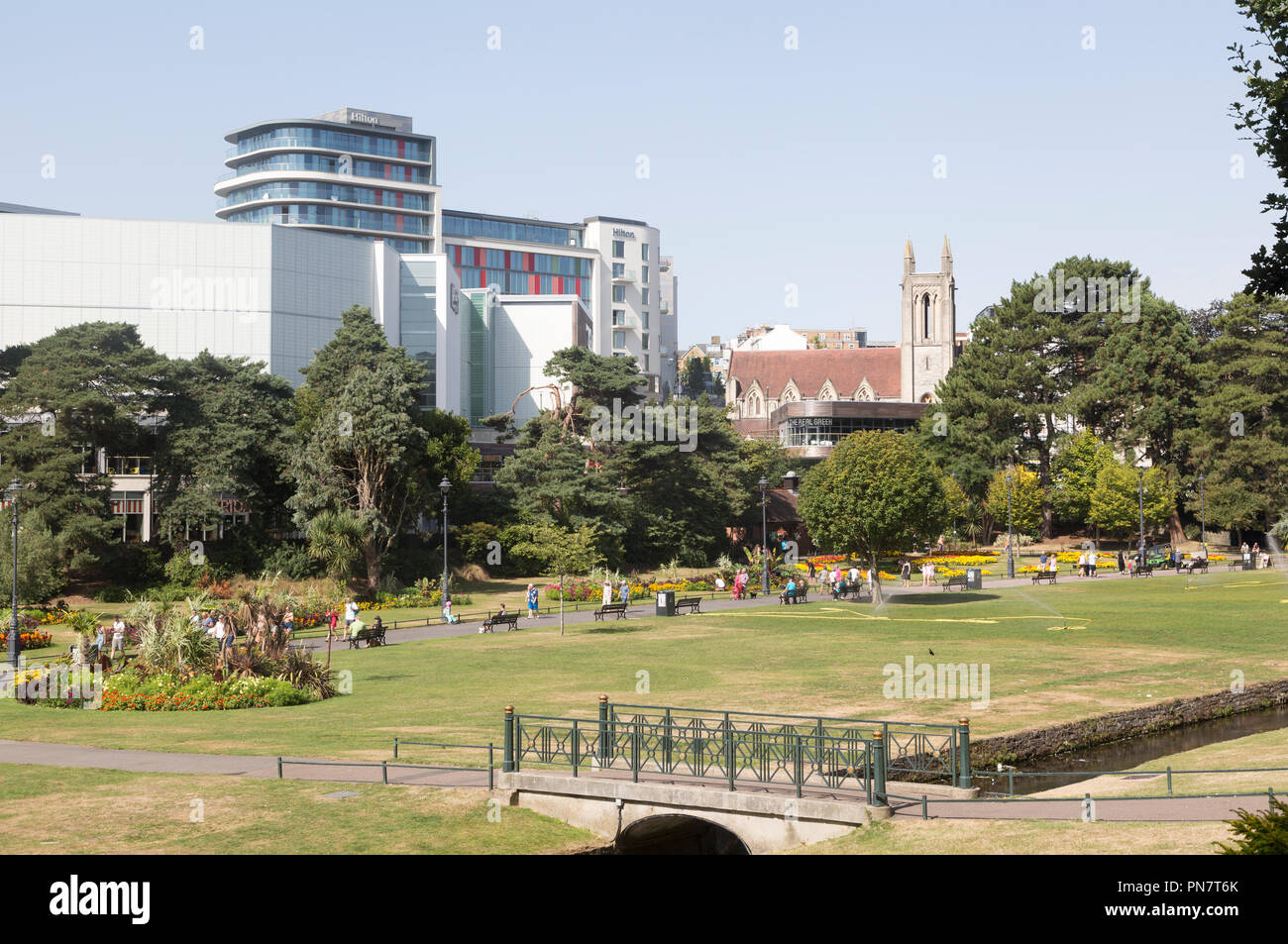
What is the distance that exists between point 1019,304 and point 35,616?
7597cm

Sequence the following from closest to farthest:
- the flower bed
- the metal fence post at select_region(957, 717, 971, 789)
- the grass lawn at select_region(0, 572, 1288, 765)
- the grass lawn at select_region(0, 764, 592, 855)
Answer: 1. the grass lawn at select_region(0, 764, 592, 855)
2. the metal fence post at select_region(957, 717, 971, 789)
3. the grass lawn at select_region(0, 572, 1288, 765)
4. the flower bed

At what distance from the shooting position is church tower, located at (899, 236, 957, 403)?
13500cm

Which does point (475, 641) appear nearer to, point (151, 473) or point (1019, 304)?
point (151, 473)

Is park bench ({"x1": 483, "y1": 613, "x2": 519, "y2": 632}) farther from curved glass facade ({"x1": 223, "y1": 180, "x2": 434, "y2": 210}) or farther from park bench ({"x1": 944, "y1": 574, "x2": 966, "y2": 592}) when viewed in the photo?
curved glass facade ({"x1": 223, "y1": 180, "x2": 434, "y2": 210})

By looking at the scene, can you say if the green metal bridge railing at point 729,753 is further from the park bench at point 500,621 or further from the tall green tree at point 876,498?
the tall green tree at point 876,498

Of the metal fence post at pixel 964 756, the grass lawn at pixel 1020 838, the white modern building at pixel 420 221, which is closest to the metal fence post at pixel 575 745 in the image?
the grass lawn at pixel 1020 838

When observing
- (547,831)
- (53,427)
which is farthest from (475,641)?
(53,427)

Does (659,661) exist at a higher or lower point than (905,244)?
lower

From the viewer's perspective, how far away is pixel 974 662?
32.1 meters

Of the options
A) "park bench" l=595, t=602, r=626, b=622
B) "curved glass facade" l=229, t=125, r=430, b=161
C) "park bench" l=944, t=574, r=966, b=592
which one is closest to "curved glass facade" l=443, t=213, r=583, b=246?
"curved glass facade" l=229, t=125, r=430, b=161

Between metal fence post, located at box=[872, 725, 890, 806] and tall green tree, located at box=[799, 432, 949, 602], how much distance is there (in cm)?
3019

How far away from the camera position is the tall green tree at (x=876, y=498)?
150ft

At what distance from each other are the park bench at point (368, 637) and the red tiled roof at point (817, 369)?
373 ft
